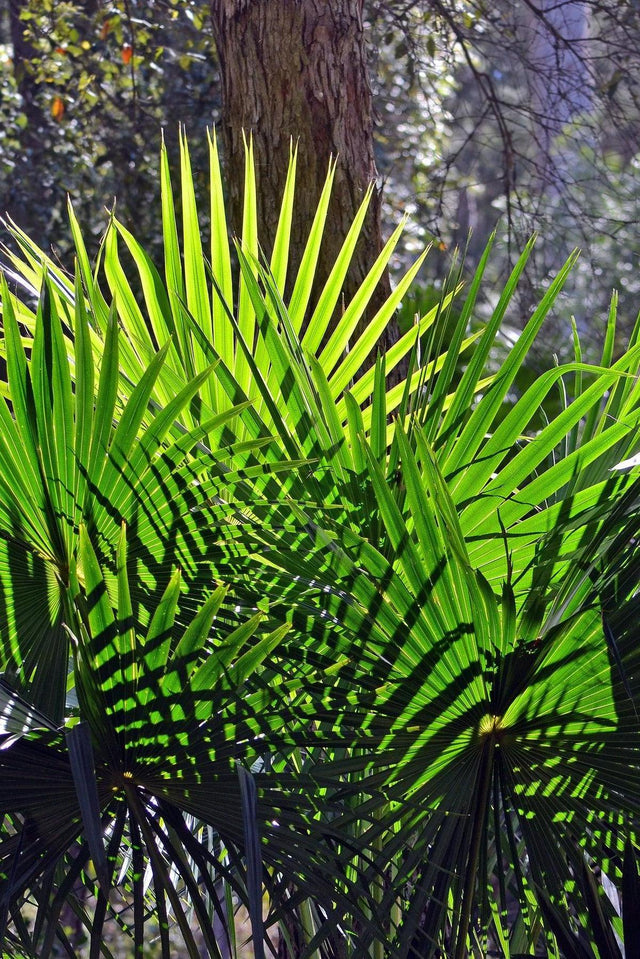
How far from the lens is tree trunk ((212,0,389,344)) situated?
2.08 m

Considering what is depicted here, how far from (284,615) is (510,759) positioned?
31 centimetres

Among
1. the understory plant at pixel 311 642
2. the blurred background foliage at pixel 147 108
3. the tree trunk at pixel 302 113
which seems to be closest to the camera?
the understory plant at pixel 311 642

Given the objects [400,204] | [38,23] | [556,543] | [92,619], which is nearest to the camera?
[92,619]

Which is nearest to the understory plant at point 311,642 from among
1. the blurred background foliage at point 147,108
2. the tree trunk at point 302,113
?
the tree trunk at point 302,113

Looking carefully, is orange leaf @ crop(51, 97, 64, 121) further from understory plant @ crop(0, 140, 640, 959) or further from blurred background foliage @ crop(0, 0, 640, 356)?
understory plant @ crop(0, 140, 640, 959)

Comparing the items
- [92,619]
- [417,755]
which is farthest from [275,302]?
[417,755]

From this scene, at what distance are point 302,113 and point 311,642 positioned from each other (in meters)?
1.43

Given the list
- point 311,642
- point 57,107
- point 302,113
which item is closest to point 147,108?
point 57,107

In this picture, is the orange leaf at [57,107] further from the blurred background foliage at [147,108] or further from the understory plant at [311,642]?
the understory plant at [311,642]

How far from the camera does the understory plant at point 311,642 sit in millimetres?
958

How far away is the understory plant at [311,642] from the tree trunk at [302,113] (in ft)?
3.18

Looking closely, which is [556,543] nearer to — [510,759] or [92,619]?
[510,759]

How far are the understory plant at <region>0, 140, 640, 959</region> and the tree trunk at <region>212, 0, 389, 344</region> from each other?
0.97 metres

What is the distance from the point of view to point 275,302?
1102 mm
